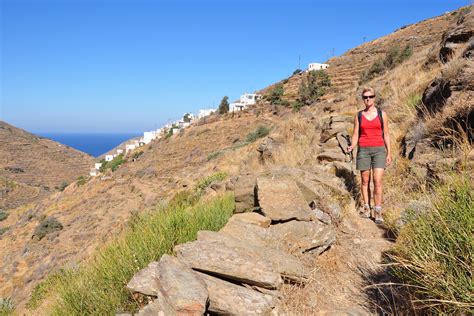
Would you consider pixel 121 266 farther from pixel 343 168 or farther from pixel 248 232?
pixel 343 168

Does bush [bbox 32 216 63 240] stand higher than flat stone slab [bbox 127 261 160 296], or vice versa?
flat stone slab [bbox 127 261 160 296]

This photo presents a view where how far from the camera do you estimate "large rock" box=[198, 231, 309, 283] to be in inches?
121

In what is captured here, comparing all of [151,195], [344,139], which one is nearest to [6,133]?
[151,195]

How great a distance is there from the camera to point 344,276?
3.48 metres

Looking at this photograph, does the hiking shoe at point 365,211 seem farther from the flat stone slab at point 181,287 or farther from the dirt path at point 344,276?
the flat stone slab at point 181,287

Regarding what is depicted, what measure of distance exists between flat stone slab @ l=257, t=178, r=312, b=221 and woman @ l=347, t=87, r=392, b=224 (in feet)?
4.68

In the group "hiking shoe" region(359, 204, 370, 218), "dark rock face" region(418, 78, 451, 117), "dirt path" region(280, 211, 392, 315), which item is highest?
"dark rock face" region(418, 78, 451, 117)

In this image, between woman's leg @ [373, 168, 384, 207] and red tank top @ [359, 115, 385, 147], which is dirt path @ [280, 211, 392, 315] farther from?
red tank top @ [359, 115, 385, 147]

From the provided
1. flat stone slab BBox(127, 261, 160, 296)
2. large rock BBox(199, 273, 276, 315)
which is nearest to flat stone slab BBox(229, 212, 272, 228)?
large rock BBox(199, 273, 276, 315)

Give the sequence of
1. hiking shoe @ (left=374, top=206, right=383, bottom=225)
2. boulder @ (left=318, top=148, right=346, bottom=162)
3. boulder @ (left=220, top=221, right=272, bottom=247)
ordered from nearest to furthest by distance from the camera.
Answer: boulder @ (left=220, top=221, right=272, bottom=247) < hiking shoe @ (left=374, top=206, right=383, bottom=225) < boulder @ (left=318, top=148, right=346, bottom=162)

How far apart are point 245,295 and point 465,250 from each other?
5.33 feet

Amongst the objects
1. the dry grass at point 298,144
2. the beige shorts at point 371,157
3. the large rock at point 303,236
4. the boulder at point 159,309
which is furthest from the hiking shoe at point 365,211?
the boulder at point 159,309

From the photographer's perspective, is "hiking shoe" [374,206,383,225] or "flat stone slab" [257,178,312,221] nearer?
"flat stone slab" [257,178,312,221]

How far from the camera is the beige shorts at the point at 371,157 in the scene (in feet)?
16.7
